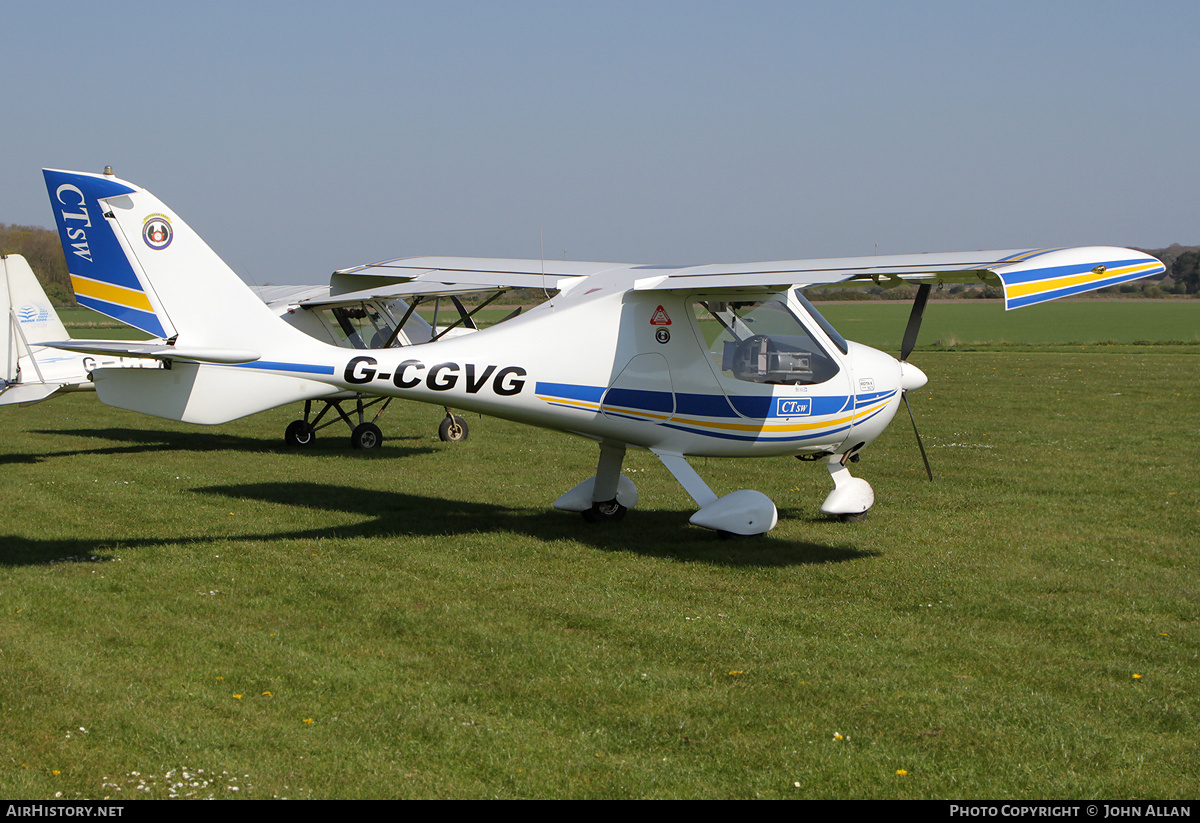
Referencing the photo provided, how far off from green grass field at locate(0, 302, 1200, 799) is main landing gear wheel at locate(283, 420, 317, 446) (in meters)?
3.51

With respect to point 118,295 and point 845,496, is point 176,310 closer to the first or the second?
point 118,295

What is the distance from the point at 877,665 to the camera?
6004mm

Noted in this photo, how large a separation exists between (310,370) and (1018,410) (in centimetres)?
1499

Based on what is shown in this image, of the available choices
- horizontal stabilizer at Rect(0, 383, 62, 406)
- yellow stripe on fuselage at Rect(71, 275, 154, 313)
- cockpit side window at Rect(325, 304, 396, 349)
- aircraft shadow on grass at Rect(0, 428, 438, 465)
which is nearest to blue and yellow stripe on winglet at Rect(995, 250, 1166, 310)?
yellow stripe on fuselage at Rect(71, 275, 154, 313)

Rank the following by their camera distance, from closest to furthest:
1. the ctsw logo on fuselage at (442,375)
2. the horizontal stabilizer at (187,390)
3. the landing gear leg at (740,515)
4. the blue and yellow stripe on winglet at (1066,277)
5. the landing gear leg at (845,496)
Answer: the blue and yellow stripe on winglet at (1066,277) < the ctsw logo on fuselage at (442,375) < the landing gear leg at (740,515) < the horizontal stabilizer at (187,390) < the landing gear leg at (845,496)

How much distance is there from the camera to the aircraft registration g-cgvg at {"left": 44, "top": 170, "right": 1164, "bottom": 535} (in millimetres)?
8289

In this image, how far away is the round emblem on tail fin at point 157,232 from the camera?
849 cm

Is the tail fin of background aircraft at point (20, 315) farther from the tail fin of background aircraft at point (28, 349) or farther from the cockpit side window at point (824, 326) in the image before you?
the cockpit side window at point (824, 326)

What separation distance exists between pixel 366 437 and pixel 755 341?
874 cm

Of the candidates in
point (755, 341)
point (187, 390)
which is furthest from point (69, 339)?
point (755, 341)

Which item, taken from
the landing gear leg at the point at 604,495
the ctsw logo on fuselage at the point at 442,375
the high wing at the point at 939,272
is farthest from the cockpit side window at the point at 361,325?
the ctsw logo on fuselage at the point at 442,375

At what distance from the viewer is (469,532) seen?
970 centimetres

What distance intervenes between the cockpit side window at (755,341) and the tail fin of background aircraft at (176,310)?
133 inches
